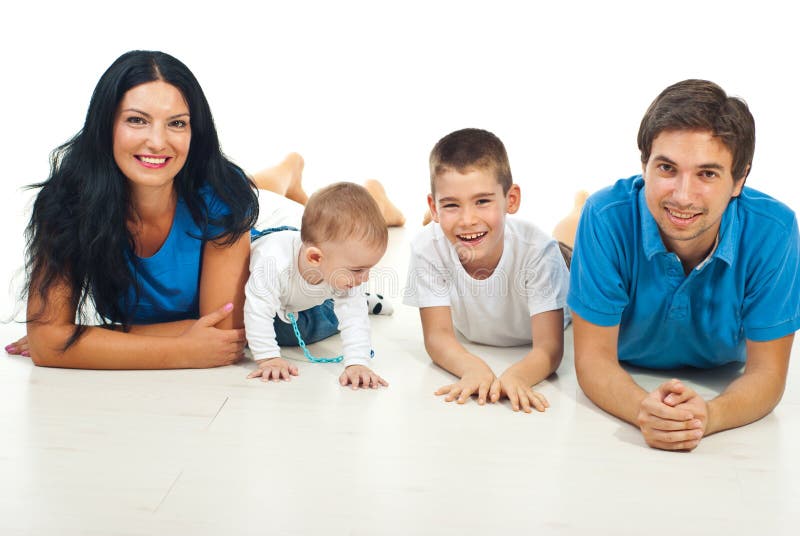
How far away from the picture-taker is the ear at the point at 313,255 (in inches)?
91.7

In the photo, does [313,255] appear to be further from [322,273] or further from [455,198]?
[455,198]

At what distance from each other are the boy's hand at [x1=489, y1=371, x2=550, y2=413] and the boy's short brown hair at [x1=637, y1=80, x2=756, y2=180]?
0.62 m

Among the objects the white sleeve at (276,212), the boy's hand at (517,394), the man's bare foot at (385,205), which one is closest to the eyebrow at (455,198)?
the boy's hand at (517,394)

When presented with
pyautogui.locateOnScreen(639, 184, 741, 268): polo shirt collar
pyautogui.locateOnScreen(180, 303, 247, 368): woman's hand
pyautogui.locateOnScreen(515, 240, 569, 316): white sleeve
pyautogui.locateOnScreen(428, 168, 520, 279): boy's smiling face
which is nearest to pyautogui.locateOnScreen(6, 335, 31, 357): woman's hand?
pyautogui.locateOnScreen(180, 303, 247, 368): woman's hand

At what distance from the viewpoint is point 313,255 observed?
2.34 meters

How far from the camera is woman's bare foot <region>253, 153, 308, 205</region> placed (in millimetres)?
3660

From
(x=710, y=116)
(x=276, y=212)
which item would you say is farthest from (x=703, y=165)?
(x=276, y=212)

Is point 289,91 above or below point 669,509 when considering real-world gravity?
above

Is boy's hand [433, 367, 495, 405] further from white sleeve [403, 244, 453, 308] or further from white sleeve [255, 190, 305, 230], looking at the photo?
white sleeve [255, 190, 305, 230]

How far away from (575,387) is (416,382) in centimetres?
38

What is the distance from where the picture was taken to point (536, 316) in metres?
2.47

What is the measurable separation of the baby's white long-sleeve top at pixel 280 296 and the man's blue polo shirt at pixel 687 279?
1.73 feet

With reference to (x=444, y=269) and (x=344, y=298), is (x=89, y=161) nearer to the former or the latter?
(x=344, y=298)

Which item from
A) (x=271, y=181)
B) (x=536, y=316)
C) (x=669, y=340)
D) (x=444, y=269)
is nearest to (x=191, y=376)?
(x=444, y=269)
